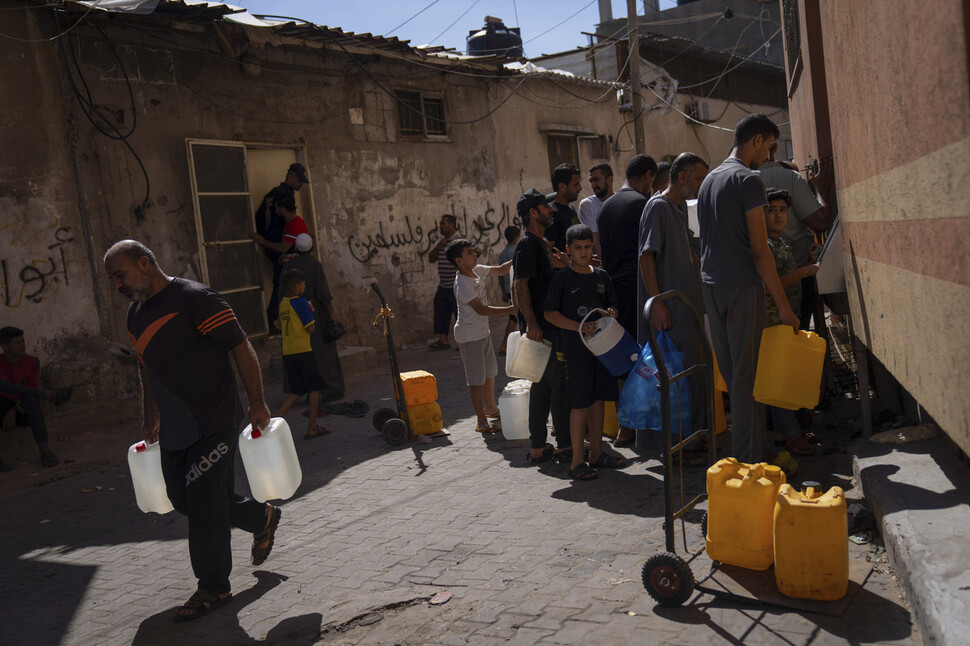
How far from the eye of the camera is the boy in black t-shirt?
5895 millimetres

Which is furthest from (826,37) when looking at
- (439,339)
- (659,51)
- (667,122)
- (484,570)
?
(659,51)

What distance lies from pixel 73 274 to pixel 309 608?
20.4 feet

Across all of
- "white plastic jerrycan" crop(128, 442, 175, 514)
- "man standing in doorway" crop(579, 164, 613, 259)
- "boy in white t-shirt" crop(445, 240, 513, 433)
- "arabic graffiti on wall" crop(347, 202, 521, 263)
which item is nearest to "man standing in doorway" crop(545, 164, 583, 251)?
"man standing in doorway" crop(579, 164, 613, 259)

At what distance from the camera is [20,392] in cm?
799

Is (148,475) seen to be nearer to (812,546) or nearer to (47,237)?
(812,546)

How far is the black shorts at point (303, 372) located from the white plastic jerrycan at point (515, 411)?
207 cm

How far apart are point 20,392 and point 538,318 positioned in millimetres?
4872

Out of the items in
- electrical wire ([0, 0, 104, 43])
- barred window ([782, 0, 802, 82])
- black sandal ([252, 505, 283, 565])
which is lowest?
black sandal ([252, 505, 283, 565])

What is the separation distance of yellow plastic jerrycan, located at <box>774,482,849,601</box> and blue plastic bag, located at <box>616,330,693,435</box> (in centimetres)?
185

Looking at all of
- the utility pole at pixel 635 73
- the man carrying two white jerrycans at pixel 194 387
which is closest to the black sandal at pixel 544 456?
the man carrying two white jerrycans at pixel 194 387

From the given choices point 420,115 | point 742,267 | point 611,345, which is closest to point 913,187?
point 742,267

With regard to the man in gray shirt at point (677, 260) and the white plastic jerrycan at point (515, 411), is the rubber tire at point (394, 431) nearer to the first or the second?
the white plastic jerrycan at point (515, 411)

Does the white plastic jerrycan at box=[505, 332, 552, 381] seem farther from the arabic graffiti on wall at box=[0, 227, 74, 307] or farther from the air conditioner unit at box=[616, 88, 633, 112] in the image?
the air conditioner unit at box=[616, 88, 633, 112]

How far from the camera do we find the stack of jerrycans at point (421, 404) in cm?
797
